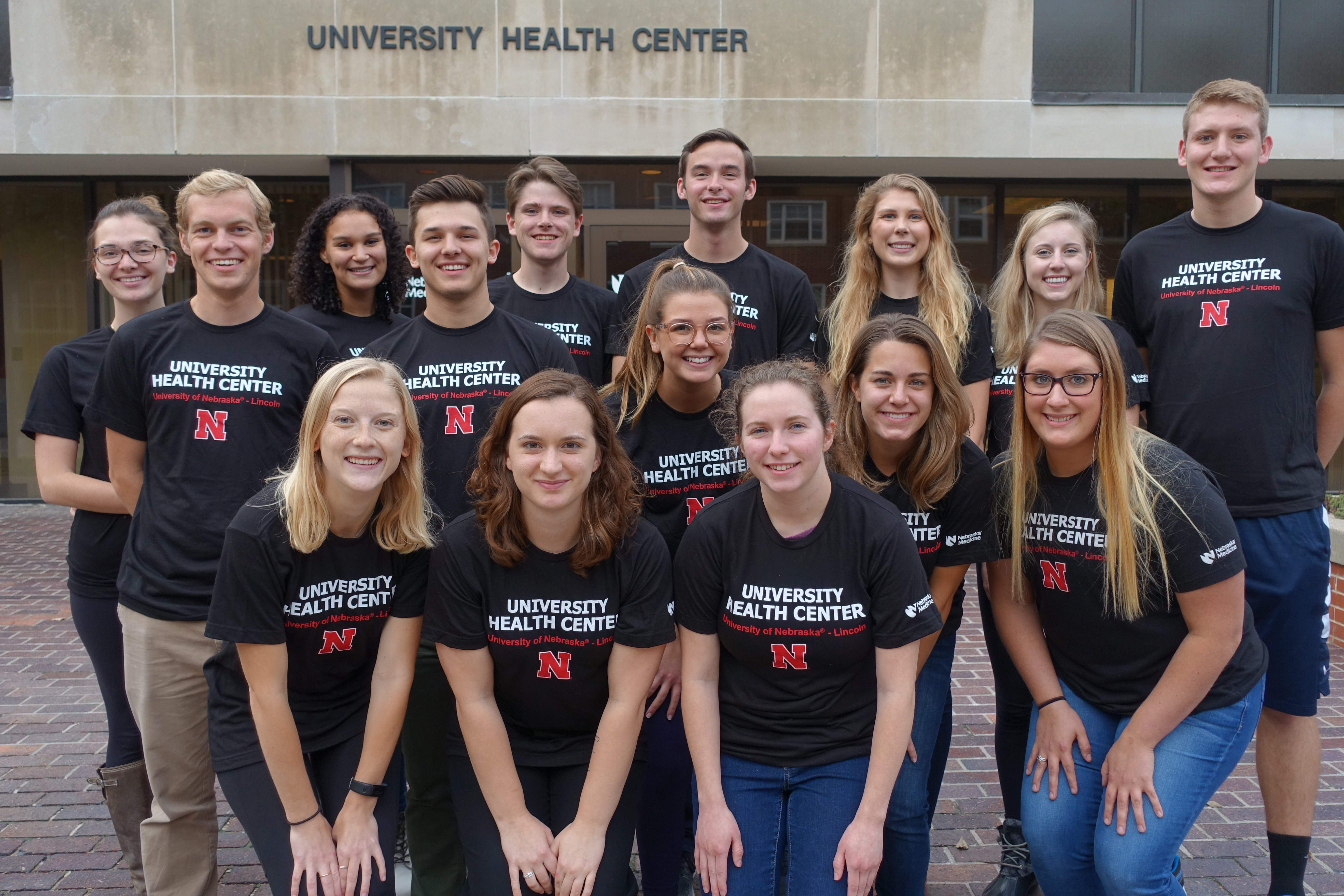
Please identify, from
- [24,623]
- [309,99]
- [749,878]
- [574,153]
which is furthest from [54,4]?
[749,878]

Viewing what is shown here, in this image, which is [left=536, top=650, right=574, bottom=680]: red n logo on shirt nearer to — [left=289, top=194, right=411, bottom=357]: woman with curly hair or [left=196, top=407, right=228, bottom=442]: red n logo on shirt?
[left=196, top=407, right=228, bottom=442]: red n logo on shirt

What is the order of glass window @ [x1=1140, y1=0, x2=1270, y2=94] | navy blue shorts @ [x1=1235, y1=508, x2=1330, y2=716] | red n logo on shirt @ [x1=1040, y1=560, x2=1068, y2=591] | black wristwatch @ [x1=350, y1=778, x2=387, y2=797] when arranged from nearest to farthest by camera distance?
black wristwatch @ [x1=350, y1=778, x2=387, y2=797] → red n logo on shirt @ [x1=1040, y1=560, x2=1068, y2=591] → navy blue shorts @ [x1=1235, y1=508, x2=1330, y2=716] → glass window @ [x1=1140, y1=0, x2=1270, y2=94]

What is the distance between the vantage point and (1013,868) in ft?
11.5

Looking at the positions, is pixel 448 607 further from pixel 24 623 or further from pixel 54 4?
pixel 54 4

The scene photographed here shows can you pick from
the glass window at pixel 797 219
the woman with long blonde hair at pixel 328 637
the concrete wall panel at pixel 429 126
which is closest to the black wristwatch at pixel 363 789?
the woman with long blonde hair at pixel 328 637

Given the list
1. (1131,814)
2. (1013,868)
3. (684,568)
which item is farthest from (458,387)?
(1013,868)

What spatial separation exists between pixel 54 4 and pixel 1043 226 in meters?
9.95

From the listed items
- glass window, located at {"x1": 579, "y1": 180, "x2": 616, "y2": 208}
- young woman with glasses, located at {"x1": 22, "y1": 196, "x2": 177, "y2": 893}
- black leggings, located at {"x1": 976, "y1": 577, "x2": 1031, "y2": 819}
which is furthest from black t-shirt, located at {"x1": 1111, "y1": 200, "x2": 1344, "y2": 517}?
glass window, located at {"x1": 579, "y1": 180, "x2": 616, "y2": 208}

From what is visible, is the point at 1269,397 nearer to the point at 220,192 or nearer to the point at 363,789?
the point at 363,789

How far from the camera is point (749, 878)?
2.84 meters

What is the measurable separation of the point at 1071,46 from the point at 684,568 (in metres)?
9.08

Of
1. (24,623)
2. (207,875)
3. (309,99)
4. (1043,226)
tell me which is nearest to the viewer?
(207,875)

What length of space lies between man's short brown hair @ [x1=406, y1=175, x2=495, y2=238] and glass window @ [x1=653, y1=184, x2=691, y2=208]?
6.75 meters

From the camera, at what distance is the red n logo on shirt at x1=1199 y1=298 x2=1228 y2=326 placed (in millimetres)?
3406
